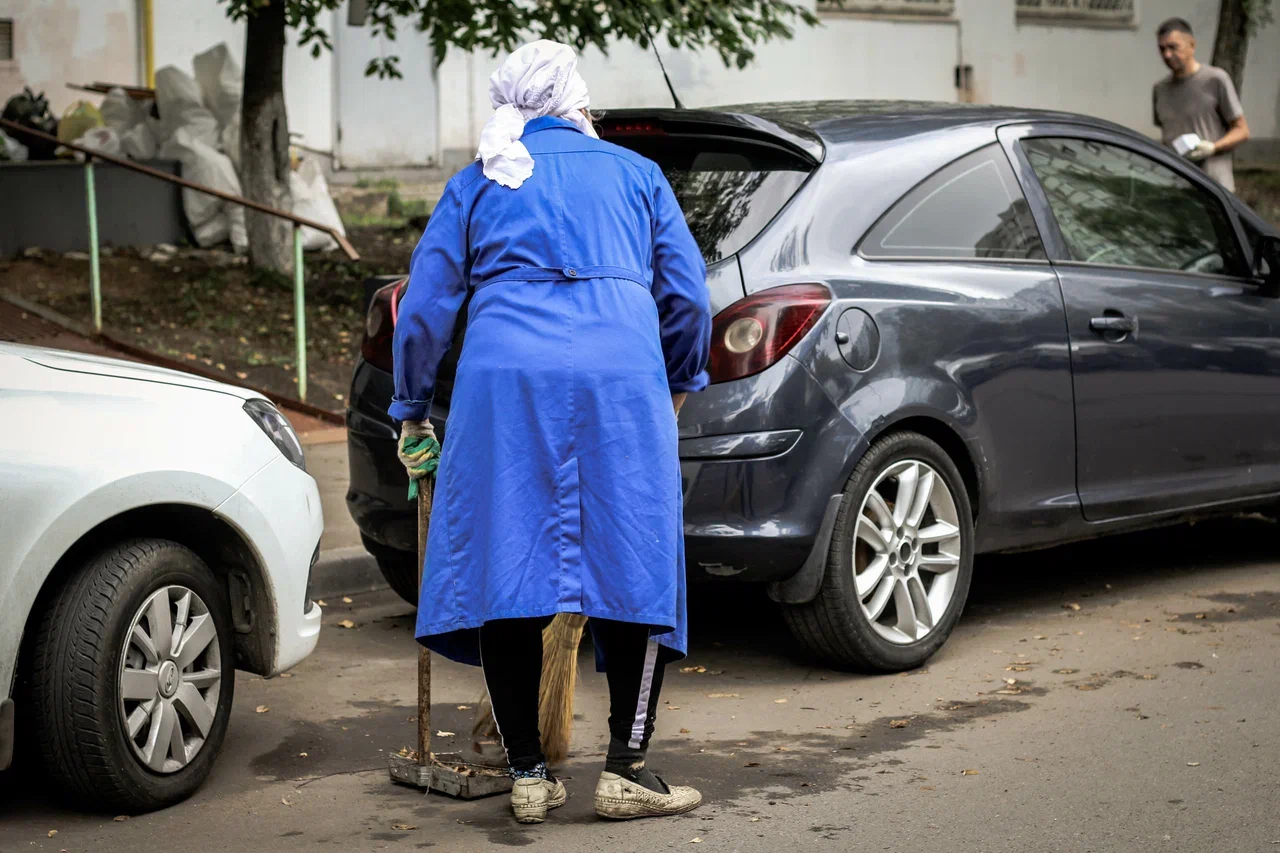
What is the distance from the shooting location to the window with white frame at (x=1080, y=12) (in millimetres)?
21359

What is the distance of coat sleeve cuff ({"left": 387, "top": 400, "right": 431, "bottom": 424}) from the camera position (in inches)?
155

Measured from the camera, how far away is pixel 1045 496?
18.2 ft

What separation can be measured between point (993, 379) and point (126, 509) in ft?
8.78

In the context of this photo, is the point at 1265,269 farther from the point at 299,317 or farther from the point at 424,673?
the point at 299,317

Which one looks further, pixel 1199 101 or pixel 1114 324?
pixel 1199 101

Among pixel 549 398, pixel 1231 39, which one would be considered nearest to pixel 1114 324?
pixel 549 398

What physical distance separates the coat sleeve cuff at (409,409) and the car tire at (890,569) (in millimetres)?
1454

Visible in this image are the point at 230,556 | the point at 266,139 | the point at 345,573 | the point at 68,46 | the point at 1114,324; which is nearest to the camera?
the point at 230,556

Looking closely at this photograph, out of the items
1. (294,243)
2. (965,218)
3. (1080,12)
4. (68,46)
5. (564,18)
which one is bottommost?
(294,243)

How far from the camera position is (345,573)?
6.47 m

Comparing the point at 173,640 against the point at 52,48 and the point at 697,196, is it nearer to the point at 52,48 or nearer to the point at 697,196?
the point at 697,196

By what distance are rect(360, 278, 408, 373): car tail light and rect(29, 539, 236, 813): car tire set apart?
132 centimetres

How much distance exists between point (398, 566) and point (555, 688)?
1597 millimetres

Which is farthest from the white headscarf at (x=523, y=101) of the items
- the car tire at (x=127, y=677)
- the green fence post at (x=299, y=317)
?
the green fence post at (x=299, y=317)
